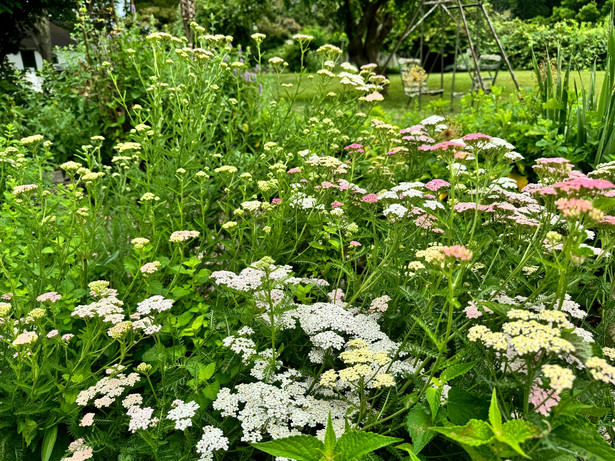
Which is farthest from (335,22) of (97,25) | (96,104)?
(96,104)

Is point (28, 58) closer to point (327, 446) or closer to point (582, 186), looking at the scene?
point (327, 446)

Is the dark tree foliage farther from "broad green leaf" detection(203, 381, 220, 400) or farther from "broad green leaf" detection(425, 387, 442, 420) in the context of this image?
"broad green leaf" detection(425, 387, 442, 420)

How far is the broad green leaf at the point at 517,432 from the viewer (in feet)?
3.34

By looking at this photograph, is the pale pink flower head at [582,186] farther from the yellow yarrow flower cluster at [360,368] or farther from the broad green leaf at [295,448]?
the broad green leaf at [295,448]

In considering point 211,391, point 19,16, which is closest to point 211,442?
point 211,391

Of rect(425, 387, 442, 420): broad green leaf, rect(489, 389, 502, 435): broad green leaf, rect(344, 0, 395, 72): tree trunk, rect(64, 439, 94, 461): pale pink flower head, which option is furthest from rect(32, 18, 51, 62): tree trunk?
rect(489, 389, 502, 435): broad green leaf

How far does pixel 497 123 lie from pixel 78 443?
3.90 meters

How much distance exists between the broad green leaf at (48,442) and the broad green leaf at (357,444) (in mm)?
1051

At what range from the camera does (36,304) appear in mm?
1909

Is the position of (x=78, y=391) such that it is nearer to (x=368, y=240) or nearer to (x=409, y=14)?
(x=368, y=240)

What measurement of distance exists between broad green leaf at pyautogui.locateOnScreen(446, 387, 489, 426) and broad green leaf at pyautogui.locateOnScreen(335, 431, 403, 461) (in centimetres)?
24

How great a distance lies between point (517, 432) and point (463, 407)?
1.07 feet

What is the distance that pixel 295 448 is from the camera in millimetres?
1254

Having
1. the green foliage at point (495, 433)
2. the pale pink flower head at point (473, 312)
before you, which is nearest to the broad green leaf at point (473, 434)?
the green foliage at point (495, 433)
